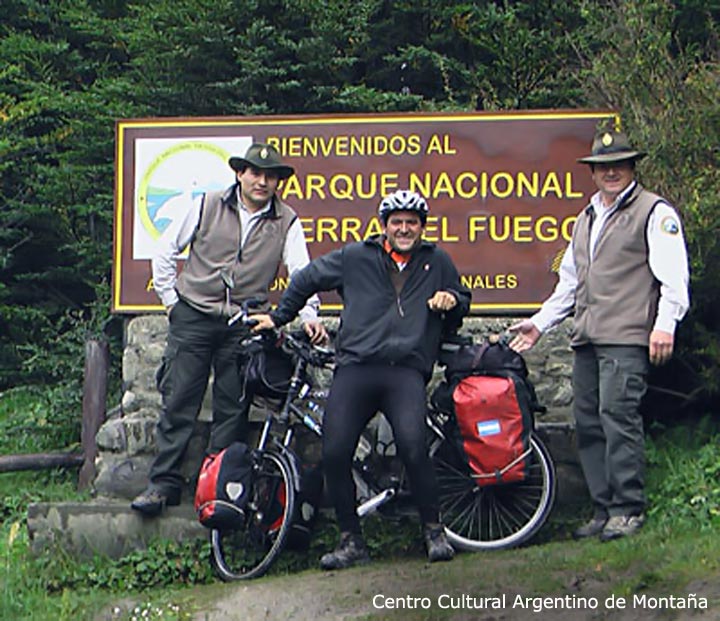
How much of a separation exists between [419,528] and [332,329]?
171 cm

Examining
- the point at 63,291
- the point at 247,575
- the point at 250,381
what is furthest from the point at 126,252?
the point at 63,291

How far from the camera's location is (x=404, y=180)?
8000 mm

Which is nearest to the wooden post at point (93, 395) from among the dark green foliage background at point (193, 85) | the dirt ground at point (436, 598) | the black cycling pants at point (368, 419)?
the dark green foliage background at point (193, 85)

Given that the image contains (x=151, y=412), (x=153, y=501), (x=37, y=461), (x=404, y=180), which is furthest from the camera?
(x=37, y=461)

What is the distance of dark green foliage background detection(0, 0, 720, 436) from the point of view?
417 inches

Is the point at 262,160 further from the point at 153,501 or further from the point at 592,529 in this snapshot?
the point at 592,529

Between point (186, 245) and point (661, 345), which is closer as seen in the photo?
point (661, 345)

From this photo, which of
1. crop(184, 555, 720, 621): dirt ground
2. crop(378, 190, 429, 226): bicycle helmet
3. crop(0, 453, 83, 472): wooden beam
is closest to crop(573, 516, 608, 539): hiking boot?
crop(184, 555, 720, 621): dirt ground

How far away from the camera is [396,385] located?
5.65 metres

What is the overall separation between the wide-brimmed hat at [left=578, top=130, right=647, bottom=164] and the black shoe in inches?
119

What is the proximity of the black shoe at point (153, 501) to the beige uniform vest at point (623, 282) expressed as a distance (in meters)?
2.52

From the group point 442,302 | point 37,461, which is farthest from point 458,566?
point 37,461

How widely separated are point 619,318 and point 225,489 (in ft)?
7.32

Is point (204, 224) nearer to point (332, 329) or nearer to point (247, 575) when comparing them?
point (332, 329)
